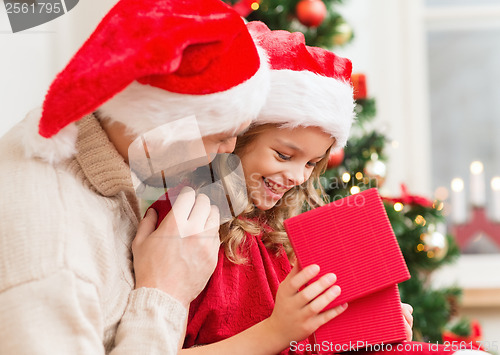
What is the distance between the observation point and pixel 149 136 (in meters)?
0.72

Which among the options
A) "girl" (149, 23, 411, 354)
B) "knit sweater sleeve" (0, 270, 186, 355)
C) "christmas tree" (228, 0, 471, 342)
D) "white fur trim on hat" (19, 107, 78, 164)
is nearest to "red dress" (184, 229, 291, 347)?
"girl" (149, 23, 411, 354)

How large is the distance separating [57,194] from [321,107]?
472 millimetres

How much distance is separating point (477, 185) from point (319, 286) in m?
1.63

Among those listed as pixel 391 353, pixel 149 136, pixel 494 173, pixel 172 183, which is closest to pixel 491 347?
pixel 494 173

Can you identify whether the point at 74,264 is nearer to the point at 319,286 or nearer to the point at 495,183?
the point at 319,286

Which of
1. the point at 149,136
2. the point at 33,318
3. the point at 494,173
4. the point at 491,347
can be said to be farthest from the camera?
the point at 494,173

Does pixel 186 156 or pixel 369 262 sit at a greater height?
pixel 186 156

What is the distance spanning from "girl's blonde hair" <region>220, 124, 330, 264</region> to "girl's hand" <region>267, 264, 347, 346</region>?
0.15 meters

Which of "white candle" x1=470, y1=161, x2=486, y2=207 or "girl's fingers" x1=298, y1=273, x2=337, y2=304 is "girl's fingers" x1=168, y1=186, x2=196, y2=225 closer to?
"girl's fingers" x1=298, y1=273, x2=337, y2=304

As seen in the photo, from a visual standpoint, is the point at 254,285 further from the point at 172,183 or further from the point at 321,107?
the point at 321,107

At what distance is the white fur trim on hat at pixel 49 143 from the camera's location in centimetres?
69

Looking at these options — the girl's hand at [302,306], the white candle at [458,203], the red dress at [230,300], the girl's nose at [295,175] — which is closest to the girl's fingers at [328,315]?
the girl's hand at [302,306]

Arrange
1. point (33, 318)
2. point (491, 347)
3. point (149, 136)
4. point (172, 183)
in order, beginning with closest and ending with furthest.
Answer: point (33, 318)
point (149, 136)
point (172, 183)
point (491, 347)

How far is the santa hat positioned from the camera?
93 centimetres
